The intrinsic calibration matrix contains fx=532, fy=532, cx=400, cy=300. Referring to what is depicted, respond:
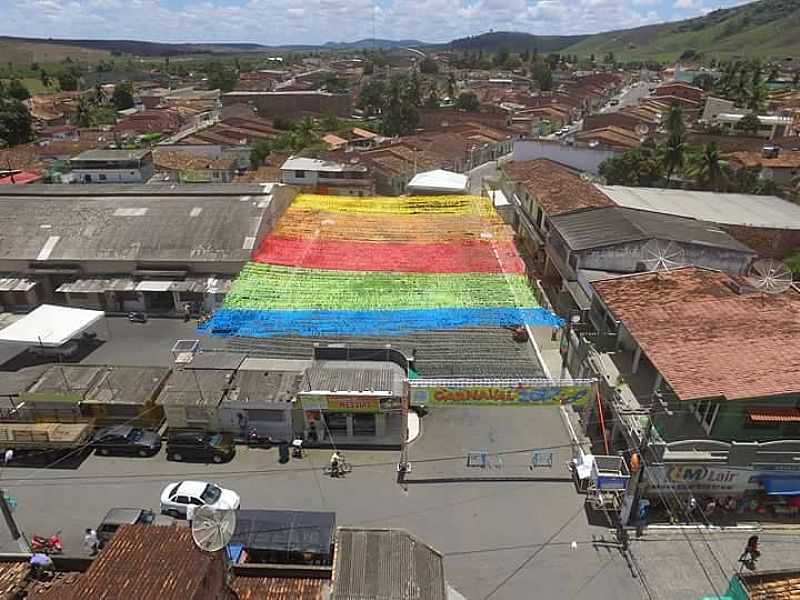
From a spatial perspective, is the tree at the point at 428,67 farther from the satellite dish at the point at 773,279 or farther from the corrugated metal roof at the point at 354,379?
the corrugated metal roof at the point at 354,379

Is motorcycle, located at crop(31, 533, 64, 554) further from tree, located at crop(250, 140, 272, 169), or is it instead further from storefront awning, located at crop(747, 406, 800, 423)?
tree, located at crop(250, 140, 272, 169)

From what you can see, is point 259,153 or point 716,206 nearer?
point 716,206

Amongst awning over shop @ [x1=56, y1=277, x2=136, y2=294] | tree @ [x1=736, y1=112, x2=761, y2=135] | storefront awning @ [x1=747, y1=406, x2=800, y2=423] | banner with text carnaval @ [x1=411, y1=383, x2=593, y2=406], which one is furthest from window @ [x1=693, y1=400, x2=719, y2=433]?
tree @ [x1=736, y1=112, x2=761, y2=135]

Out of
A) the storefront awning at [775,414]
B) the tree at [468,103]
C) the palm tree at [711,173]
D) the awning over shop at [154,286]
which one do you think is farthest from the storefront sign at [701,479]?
the tree at [468,103]

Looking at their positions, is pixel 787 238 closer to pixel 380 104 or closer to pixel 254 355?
pixel 254 355

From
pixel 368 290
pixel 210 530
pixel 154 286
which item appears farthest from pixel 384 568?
pixel 154 286

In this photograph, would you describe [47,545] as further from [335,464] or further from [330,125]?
[330,125]

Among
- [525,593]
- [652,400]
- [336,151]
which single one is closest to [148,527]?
[525,593]
